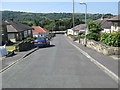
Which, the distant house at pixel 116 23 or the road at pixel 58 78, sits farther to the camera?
the distant house at pixel 116 23

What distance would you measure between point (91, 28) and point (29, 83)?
92.3 feet

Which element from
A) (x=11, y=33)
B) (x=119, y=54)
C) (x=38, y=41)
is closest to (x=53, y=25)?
(x=11, y=33)

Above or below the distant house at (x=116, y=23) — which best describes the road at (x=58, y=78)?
below

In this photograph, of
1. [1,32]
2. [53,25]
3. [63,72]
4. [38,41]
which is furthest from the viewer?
[53,25]

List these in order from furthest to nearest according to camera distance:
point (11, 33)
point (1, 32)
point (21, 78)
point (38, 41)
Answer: point (11, 33) → point (1, 32) → point (38, 41) → point (21, 78)

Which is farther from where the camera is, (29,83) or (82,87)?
(29,83)

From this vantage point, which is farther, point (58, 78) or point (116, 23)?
point (116, 23)

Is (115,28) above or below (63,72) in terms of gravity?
above

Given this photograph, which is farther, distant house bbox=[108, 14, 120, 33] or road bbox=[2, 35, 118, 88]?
distant house bbox=[108, 14, 120, 33]

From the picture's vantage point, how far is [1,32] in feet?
113

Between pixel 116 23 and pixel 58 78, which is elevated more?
pixel 116 23

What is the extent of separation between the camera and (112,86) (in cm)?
762

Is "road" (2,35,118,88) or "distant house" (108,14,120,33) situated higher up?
"distant house" (108,14,120,33)

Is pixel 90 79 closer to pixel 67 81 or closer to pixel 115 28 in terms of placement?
pixel 67 81
